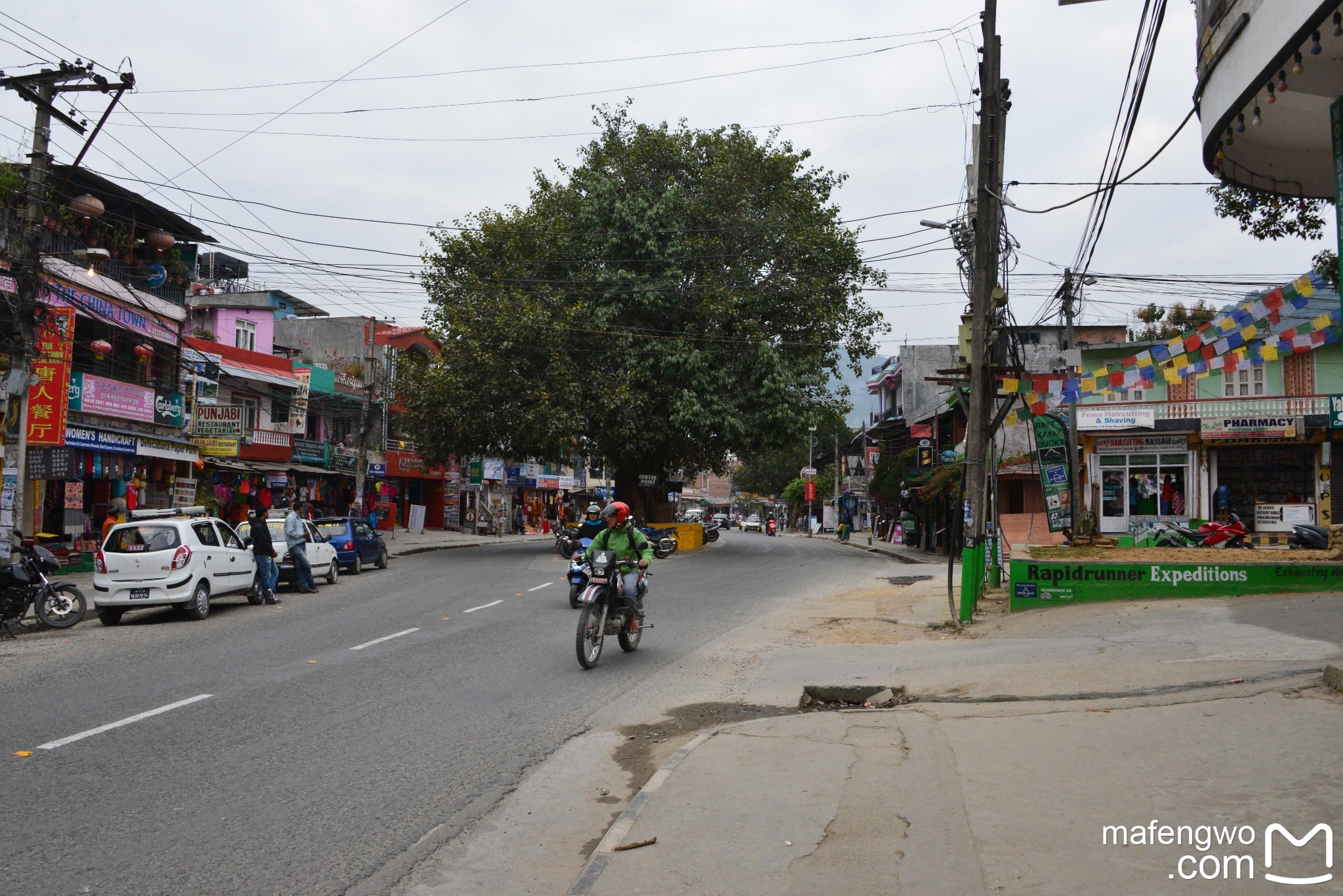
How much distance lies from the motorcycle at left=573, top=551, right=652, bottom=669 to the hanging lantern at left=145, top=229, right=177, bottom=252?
21.7 meters

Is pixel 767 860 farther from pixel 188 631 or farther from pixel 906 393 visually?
pixel 906 393

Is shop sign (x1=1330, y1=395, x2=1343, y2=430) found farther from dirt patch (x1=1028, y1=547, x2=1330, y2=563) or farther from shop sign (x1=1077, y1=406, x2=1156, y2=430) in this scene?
dirt patch (x1=1028, y1=547, x2=1330, y2=563)

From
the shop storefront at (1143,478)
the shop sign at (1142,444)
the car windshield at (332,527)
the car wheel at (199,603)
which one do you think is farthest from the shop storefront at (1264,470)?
the car wheel at (199,603)

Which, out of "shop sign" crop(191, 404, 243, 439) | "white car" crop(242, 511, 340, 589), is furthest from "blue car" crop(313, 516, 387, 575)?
"shop sign" crop(191, 404, 243, 439)

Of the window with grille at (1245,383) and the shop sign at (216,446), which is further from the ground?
the window with grille at (1245,383)

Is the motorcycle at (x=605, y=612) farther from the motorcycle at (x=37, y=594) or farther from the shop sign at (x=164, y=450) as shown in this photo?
the shop sign at (x=164, y=450)

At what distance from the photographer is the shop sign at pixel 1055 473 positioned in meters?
17.3

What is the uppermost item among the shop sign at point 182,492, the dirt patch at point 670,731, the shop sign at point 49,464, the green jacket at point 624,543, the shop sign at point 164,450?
the shop sign at point 164,450

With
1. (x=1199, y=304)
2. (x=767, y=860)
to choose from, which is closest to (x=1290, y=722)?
(x=767, y=860)

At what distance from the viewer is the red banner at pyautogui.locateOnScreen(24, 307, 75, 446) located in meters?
22.1

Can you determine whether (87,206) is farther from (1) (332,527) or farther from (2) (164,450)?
(1) (332,527)

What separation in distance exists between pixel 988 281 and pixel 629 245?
69.0ft

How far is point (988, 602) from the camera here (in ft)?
51.5

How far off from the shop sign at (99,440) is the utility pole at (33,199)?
632cm
